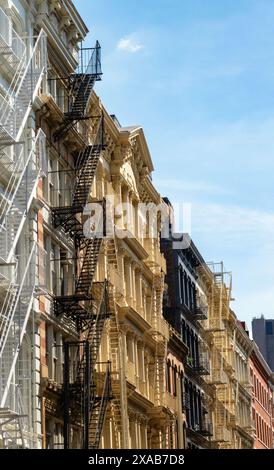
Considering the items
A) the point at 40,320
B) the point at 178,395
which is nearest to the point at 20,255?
Answer: the point at 40,320

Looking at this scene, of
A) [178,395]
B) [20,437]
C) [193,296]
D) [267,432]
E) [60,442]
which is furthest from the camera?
[267,432]

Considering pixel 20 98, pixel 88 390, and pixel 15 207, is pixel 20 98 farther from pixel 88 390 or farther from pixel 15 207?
pixel 88 390

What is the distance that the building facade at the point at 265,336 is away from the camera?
171m

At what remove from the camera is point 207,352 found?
7712 cm

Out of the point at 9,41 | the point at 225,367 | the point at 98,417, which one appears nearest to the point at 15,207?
the point at 9,41

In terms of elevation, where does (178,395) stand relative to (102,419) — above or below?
above

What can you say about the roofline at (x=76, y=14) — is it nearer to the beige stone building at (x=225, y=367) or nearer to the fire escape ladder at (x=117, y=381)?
the fire escape ladder at (x=117, y=381)

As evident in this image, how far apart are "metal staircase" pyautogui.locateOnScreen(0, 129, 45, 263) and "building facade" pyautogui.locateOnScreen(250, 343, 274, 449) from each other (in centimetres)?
6255

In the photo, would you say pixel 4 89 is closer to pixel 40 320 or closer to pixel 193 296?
pixel 40 320

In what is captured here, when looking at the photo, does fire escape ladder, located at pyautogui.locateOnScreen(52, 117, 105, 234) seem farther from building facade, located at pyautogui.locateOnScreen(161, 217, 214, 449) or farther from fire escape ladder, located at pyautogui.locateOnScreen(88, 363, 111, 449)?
building facade, located at pyautogui.locateOnScreen(161, 217, 214, 449)

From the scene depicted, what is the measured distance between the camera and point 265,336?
571ft

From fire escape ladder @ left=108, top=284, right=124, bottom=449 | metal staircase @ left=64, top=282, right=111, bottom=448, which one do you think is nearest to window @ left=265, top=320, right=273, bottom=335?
fire escape ladder @ left=108, top=284, right=124, bottom=449

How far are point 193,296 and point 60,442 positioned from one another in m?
34.8

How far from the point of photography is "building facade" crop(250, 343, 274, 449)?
100m
